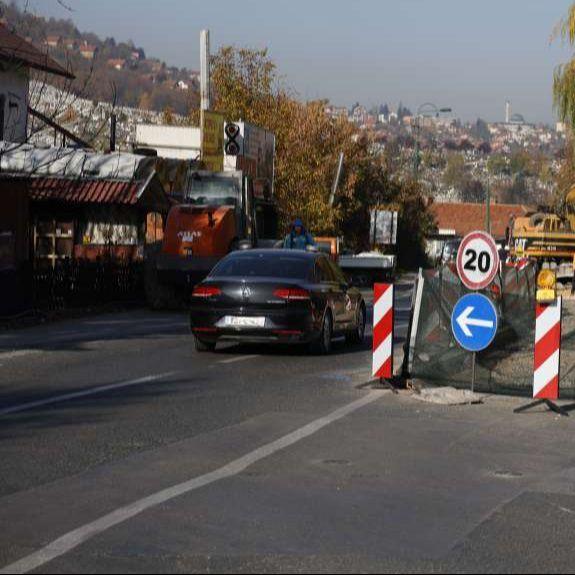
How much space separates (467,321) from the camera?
15.1m

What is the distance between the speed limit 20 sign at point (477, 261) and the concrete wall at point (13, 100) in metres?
32.5

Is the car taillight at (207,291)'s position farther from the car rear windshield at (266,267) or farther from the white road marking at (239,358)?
the white road marking at (239,358)

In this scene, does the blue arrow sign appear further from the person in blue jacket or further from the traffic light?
the traffic light

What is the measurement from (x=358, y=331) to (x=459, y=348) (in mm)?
6141

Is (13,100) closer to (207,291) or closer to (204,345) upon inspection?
(204,345)

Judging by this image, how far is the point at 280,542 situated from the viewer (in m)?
7.82

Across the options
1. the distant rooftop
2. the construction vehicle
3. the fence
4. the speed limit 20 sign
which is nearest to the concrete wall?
the distant rooftop

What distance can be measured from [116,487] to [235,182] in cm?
2646

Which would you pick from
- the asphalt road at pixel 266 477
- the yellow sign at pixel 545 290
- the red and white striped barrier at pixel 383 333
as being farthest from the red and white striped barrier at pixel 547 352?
the red and white striped barrier at pixel 383 333

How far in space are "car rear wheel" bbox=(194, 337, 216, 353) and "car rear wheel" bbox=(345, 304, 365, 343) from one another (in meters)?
2.39

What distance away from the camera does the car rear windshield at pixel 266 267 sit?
19.5 m

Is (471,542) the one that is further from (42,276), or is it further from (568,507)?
(42,276)

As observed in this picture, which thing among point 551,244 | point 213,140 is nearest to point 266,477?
point 213,140

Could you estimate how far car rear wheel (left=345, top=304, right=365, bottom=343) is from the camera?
70.5 ft
